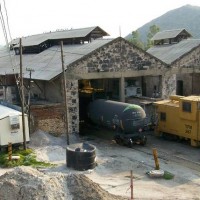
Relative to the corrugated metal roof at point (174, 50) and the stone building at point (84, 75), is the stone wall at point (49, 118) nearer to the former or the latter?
the stone building at point (84, 75)

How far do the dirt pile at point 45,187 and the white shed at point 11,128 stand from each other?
8.90m

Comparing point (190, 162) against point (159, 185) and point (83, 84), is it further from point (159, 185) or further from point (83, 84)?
point (83, 84)

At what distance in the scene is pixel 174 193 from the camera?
17438 mm

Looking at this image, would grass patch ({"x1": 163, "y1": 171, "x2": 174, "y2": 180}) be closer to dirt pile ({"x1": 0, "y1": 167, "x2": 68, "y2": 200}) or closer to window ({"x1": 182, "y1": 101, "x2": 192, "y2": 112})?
window ({"x1": 182, "y1": 101, "x2": 192, "y2": 112})

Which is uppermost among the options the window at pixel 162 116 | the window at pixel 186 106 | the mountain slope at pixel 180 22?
the mountain slope at pixel 180 22

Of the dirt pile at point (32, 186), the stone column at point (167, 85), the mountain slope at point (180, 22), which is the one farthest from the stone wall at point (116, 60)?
Result: the mountain slope at point (180, 22)

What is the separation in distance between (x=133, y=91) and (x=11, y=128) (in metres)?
13.6

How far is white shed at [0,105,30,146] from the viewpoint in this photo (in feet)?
76.6

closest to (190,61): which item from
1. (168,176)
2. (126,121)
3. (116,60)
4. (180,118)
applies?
(116,60)

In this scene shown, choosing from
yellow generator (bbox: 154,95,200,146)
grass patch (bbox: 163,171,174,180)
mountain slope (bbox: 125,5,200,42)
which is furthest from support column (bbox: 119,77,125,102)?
mountain slope (bbox: 125,5,200,42)

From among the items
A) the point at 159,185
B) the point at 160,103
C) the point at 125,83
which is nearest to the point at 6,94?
the point at 125,83

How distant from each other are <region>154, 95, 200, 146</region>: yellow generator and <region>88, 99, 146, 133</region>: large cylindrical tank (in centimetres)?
214

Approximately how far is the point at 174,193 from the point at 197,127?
827cm

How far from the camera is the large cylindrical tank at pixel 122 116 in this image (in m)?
25.6
